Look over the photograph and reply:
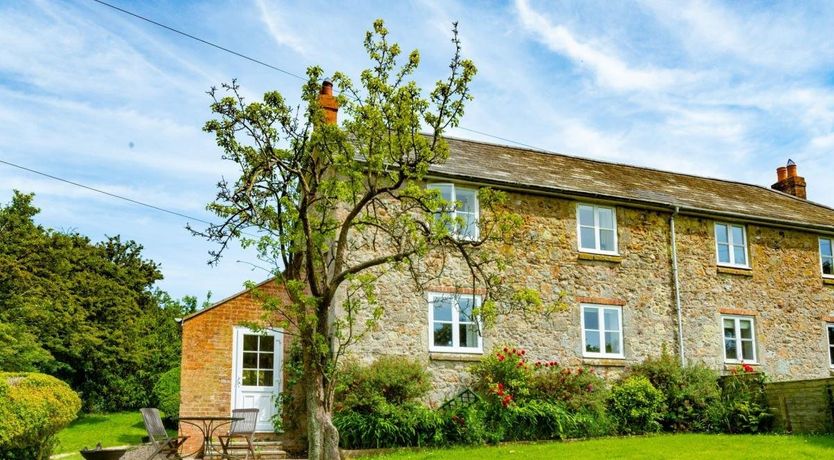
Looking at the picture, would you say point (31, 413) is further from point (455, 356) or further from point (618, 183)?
point (618, 183)

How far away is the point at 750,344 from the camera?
20.4m

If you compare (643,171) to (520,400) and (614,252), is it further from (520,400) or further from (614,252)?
(520,400)

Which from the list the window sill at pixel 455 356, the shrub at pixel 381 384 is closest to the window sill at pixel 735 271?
the window sill at pixel 455 356

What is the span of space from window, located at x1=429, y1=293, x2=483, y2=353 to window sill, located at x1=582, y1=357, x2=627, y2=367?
2.80 meters

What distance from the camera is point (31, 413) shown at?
1208cm

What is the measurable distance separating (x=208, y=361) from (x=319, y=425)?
20.7ft

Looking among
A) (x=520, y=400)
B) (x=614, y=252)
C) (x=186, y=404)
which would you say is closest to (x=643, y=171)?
(x=614, y=252)

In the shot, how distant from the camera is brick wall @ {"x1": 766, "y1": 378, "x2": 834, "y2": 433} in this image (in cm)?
1541

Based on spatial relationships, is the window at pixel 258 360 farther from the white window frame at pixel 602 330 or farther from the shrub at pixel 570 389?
the white window frame at pixel 602 330

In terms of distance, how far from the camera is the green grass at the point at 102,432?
850 inches

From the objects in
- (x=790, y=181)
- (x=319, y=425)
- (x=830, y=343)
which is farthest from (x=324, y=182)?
(x=790, y=181)

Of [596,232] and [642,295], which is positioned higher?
[596,232]

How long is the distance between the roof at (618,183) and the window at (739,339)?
285 centimetres

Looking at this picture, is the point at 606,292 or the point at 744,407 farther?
the point at 606,292
